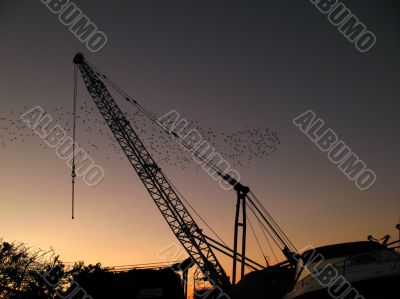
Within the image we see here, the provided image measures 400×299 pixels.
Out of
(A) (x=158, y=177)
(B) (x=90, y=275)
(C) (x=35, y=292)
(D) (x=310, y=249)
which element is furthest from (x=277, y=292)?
(C) (x=35, y=292)

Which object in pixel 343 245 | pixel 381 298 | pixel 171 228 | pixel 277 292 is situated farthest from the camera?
pixel 171 228

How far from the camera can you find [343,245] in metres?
11.5

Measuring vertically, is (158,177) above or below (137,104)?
below

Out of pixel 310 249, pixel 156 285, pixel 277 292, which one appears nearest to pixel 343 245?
pixel 310 249

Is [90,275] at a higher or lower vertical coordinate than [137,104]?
lower

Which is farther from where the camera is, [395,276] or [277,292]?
[277,292]

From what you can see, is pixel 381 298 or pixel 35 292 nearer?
pixel 381 298

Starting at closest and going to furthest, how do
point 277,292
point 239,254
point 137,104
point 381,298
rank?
point 381,298 < point 277,292 < point 239,254 < point 137,104

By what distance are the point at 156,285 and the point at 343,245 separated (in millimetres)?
21499

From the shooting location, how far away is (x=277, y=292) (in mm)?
14312

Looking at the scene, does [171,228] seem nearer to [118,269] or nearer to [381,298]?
[118,269]

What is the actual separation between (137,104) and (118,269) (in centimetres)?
1587

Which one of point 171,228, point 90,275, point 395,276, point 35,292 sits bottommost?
point 35,292

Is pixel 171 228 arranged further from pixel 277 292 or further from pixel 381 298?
pixel 381 298
